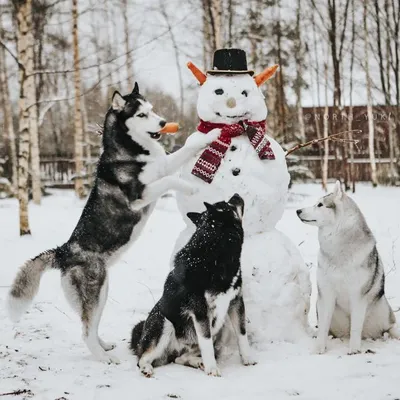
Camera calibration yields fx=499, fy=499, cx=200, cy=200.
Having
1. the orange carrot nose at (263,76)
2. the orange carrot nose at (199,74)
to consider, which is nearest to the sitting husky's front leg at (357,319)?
the orange carrot nose at (263,76)

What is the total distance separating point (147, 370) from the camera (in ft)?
11.6

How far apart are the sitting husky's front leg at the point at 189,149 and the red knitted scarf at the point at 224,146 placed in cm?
5

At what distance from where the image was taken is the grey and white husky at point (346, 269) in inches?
153

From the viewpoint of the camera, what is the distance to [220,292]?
142 inches

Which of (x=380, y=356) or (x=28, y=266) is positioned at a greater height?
(x=28, y=266)

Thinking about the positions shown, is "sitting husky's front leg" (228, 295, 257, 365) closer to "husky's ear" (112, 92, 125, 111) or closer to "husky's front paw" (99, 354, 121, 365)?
"husky's front paw" (99, 354, 121, 365)

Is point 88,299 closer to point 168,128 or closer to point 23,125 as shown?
point 168,128

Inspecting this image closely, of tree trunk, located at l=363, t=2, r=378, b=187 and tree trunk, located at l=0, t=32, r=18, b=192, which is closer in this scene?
tree trunk, located at l=363, t=2, r=378, b=187

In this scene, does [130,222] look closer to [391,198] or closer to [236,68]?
[236,68]

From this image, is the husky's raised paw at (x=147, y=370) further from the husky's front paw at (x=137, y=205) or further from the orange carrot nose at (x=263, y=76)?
the orange carrot nose at (x=263, y=76)

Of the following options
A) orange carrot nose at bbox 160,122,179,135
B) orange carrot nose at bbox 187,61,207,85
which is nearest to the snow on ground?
orange carrot nose at bbox 160,122,179,135

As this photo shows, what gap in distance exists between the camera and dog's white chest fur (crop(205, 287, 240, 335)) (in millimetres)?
3598

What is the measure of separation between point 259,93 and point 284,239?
1327 millimetres

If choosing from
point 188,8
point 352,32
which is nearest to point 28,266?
point 188,8
